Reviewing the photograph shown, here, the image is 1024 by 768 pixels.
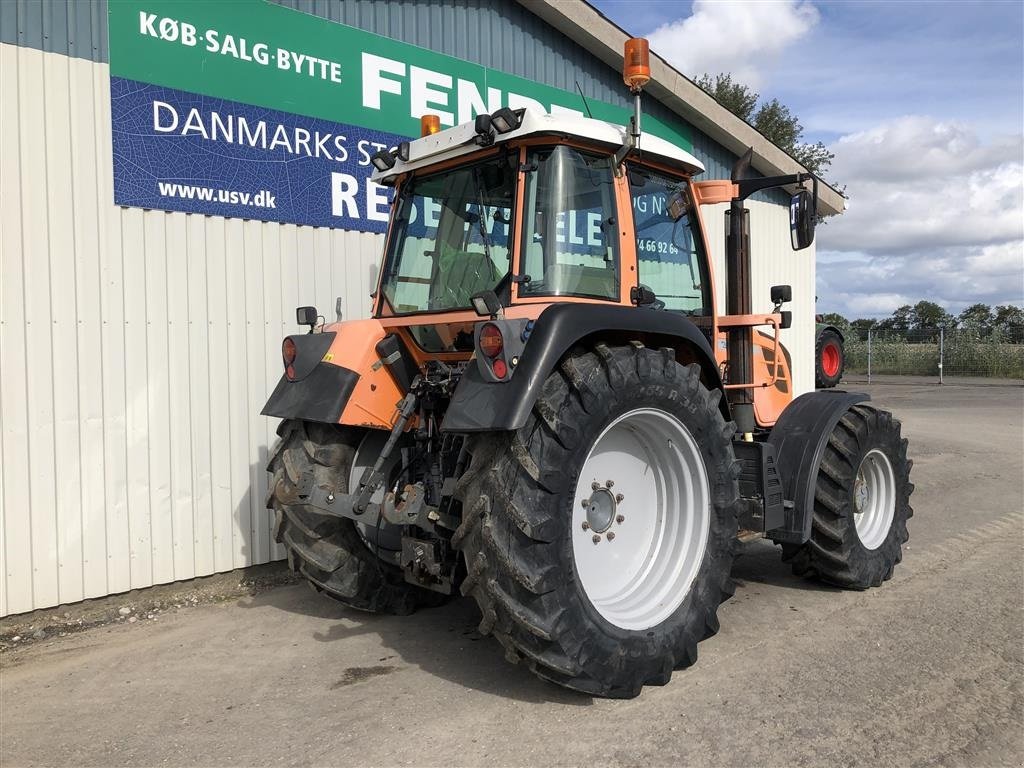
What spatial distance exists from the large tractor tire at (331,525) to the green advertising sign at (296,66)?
2.20 m

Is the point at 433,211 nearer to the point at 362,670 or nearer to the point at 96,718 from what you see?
Answer: the point at 362,670

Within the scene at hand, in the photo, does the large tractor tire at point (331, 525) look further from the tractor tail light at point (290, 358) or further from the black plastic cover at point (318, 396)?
the tractor tail light at point (290, 358)

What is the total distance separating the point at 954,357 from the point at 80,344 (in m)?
27.4

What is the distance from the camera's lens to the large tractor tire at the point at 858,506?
5.15m

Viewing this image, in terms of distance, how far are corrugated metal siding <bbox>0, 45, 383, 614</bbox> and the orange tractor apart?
4.54ft

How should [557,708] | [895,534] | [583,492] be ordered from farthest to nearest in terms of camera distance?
[895,534], [583,492], [557,708]

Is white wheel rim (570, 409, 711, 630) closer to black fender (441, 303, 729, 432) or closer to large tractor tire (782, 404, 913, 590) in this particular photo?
black fender (441, 303, 729, 432)

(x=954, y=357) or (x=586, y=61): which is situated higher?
(x=586, y=61)

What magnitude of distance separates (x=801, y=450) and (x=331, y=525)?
2838 millimetres

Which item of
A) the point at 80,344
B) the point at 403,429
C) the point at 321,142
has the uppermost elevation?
the point at 321,142

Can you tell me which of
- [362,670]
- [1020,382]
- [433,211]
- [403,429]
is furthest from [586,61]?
[1020,382]

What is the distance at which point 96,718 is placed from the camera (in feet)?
12.2

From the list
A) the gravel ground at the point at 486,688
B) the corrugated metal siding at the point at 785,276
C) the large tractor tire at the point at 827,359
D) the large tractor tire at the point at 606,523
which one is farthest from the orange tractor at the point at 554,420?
the large tractor tire at the point at 827,359

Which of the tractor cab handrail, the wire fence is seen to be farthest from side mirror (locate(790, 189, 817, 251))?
the wire fence
